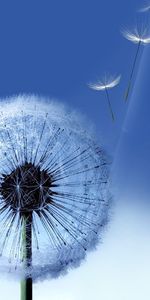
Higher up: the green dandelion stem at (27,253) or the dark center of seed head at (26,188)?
the dark center of seed head at (26,188)

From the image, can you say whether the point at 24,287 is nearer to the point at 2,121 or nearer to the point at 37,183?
the point at 37,183

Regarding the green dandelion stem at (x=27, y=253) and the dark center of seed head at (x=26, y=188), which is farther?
the dark center of seed head at (x=26, y=188)

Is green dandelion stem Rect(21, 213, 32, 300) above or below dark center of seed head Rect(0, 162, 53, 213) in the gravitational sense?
below

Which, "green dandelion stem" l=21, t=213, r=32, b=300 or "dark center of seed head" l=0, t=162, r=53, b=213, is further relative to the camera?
"dark center of seed head" l=0, t=162, r=53, b=213
